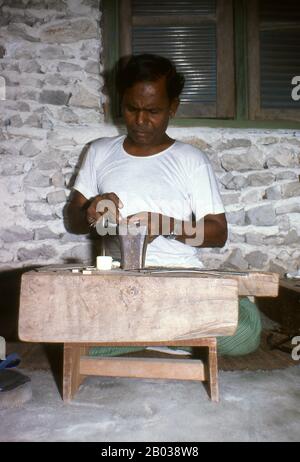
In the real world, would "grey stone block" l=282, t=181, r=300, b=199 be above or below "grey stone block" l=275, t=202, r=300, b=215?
above

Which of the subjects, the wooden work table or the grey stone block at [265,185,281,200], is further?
the grey stone block at [265,185,281,200]

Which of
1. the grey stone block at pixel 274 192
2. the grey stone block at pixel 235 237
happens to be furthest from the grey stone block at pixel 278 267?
the grey stone block at pixel 274 192

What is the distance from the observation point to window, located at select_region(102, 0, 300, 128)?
11.4ft

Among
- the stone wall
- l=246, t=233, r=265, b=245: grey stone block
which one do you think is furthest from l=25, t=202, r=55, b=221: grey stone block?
l=246, t=233, r=265, b=245: grey stone block

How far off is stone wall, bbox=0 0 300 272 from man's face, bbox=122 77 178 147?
2.43 feet

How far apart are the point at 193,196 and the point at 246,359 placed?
1047mm

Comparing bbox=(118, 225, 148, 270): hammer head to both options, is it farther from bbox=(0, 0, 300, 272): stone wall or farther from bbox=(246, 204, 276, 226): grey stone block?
bbox=(246, 204, 276, 226): grey stone block

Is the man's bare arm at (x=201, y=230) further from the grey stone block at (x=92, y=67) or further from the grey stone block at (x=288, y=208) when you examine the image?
the grey stone block at (x=92, y=67)

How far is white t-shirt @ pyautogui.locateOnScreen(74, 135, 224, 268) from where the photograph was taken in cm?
261

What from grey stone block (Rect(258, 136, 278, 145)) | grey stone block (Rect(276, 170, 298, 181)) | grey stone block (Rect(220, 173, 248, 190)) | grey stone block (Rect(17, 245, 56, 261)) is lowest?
grey stone block (Rect(17, 245, 56, 261))

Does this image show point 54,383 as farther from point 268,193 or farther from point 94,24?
point 94,24

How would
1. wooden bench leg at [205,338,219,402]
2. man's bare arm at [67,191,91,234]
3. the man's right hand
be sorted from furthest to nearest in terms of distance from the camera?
man's bare arm at [67,191,91,234]
the man's right hand
wooden bench leg at [205,338,219,402]

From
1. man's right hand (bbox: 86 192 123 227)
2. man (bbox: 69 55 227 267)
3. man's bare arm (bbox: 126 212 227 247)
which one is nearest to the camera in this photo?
man's right hand (bbox: 86 192 123 227)
